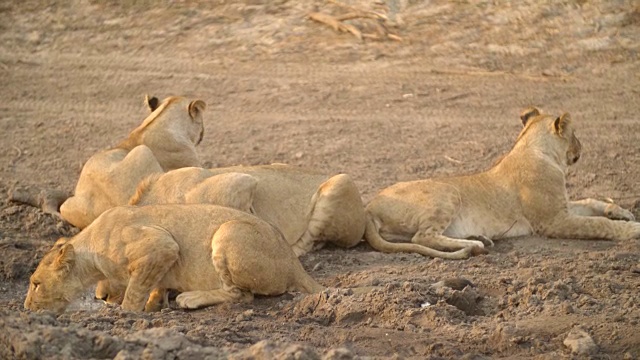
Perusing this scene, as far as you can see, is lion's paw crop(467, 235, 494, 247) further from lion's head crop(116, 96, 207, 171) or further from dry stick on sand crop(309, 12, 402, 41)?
dry stick on sand crop(309, 12, 402, 41)

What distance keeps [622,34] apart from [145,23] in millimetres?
6155

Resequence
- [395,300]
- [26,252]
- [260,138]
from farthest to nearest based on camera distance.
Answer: [260,138]
[26,252]
[395,300]

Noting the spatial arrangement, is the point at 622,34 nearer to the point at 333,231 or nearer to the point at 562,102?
the point at 562,102

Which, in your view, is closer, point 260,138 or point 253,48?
point 260,138

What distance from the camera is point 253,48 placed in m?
15.6

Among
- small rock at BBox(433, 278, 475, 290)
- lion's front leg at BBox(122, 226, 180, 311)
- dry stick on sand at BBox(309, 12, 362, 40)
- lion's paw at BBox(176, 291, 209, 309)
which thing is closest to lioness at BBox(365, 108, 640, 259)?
small rock at BBox(433, 278, 475, 290)

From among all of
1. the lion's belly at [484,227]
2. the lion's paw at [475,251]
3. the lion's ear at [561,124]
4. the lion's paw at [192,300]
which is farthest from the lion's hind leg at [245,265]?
the lion's ear at [561,124]

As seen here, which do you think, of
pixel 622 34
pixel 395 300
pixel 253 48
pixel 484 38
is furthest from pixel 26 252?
pixel 622 34

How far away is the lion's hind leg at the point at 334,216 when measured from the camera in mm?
9828

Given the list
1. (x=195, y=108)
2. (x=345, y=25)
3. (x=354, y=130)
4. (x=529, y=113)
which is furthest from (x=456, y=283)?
(x=345, y=25)

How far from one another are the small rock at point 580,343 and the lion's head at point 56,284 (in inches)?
133

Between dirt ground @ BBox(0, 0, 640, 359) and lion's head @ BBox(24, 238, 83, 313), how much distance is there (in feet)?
1.60

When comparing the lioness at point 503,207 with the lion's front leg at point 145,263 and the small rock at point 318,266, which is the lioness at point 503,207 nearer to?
the small rock at point 318,266

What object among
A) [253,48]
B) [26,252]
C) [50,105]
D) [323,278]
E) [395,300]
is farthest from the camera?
[253,48]
